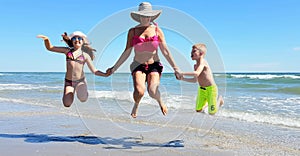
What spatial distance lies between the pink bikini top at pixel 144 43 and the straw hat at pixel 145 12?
314 mm

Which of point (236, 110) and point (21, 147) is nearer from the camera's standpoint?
point (21, 147)

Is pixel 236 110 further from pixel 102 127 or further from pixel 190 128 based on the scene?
pixel 102 127

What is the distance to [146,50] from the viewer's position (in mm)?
5172

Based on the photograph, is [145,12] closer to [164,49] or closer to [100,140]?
[164,49]

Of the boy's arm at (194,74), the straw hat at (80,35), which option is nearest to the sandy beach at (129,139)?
the boy's arm at (194,74)

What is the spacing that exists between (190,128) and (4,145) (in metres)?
3.54

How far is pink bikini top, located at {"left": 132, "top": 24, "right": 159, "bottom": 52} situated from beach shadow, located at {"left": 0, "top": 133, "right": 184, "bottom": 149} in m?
1.52

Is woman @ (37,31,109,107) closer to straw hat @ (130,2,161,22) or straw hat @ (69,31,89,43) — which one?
straw hat @ (69,31,89,43)

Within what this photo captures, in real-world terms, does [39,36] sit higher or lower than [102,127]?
higher

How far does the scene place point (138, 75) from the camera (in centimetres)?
518

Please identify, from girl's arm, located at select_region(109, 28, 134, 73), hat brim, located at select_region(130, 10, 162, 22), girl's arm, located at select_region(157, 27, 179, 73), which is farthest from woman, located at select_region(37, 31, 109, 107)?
girl's arm, located at select_region(157, 27, 179, 73)

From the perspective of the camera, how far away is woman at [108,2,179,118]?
16.7 feet

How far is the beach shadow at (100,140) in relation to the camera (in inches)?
203

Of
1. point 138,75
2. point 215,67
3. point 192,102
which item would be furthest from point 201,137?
point 192,102
